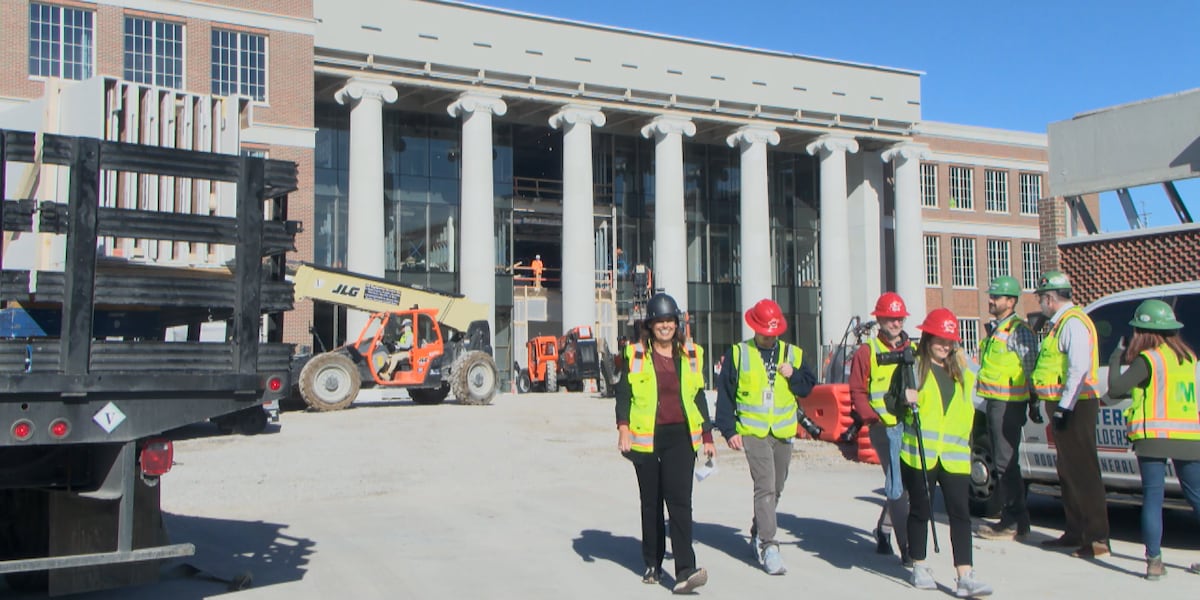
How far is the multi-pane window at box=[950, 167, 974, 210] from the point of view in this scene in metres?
50.5

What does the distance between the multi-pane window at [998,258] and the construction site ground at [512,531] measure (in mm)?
37897

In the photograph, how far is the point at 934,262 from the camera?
5003 cm

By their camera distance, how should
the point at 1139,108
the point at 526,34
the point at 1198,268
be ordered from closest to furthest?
the point at 1198,268, the point at 1139,108, the point at 526,34

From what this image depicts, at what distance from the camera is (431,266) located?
1561 inches

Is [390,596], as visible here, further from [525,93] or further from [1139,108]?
[525,93]

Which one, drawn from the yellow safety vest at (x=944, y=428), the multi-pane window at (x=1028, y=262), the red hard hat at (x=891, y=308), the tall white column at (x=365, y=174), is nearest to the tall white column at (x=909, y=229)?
the multi-pane window at (x=1028, y=262)

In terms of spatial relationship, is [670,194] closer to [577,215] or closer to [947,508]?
[577,215]

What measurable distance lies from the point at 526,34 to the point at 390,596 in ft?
110

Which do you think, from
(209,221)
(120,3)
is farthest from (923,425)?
(120,3)

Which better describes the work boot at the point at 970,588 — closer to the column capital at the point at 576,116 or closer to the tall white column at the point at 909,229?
the column capital at the point at 576,116

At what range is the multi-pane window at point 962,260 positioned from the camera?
50500 millimetres

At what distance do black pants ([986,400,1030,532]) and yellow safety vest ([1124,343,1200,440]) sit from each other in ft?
4.08

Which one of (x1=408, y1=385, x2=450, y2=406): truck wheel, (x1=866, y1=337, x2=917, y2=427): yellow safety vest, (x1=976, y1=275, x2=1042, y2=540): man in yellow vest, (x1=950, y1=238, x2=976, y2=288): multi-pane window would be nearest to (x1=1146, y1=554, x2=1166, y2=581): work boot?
(x1=976, y1=275, x2=1042, y2=540): man in yellow vest

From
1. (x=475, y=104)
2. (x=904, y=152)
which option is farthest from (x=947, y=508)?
(x=904, y=152)
